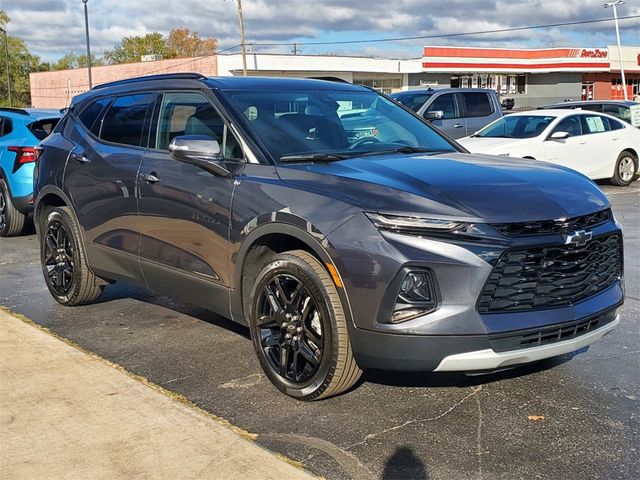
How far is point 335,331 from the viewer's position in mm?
3936

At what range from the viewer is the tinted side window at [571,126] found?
46.4ft

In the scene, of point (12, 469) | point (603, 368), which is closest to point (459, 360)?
point (603, 368)

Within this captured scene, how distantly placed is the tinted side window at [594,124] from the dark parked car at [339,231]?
9835mm

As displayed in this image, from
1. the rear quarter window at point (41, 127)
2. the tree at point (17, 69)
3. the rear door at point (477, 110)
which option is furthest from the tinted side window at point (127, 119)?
the tree at point (17, 69)

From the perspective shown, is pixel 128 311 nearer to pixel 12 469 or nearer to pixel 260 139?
pixel 260 139

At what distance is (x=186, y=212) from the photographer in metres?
4.89

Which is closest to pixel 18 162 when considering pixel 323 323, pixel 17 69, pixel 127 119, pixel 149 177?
pixel 127 119

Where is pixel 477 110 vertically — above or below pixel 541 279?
above

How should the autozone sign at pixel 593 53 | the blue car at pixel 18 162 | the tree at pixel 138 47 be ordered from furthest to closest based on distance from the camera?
the tree at pixel 138 47 → the autozone sign at pixel 593 53 → the blue car at pixel 18 162

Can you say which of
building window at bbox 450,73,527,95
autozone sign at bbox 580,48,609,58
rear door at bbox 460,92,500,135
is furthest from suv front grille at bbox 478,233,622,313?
autozone sign at bbox 580,48,609,58

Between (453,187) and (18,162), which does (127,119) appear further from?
(18,162)

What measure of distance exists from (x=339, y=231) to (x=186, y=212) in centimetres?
140

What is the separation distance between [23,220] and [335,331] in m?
7.68

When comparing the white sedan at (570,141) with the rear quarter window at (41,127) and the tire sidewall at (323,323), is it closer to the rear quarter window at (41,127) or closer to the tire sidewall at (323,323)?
the rear quarter window at (41,127)
